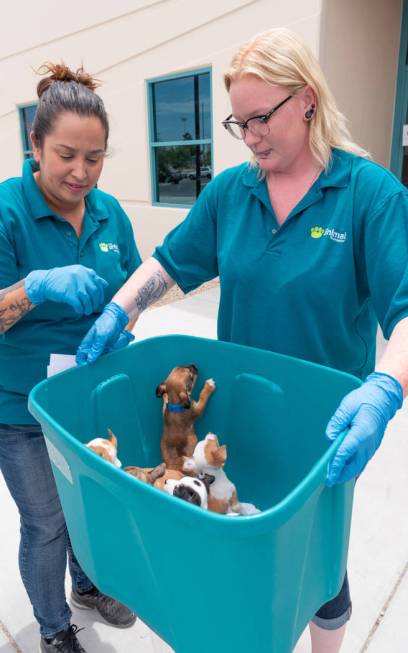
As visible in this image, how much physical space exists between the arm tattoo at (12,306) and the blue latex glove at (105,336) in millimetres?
164

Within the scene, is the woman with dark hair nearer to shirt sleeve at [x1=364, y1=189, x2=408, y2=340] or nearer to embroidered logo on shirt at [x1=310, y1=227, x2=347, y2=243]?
embroidered logo on shirt at [x1=310, y1=227, x2=347, y2=243]

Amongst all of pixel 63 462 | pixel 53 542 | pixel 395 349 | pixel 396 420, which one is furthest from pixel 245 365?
pixel 396 420

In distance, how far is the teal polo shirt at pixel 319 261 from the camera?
3.60ft

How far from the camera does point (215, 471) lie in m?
1.29

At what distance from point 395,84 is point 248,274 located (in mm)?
5358

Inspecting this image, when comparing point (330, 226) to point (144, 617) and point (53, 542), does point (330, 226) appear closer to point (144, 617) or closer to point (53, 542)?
point (144, 617)

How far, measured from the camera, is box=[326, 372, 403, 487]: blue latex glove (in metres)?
0.82

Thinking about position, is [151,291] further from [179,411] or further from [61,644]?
[61,644]

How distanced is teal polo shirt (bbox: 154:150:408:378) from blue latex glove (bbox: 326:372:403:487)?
0.18m

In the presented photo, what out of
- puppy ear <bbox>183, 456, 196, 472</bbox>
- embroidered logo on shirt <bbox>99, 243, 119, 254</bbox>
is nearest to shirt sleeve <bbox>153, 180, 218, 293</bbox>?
embroidered logo on shirt <bbox>99, 243, 119, 254</bbox>

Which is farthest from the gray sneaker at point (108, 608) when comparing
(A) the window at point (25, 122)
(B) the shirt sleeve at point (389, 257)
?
(A) the window at point (25, 122)

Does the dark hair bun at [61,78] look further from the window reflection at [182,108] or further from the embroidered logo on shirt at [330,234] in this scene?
the window reflection at [182,108]

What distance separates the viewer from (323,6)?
4.50 metres

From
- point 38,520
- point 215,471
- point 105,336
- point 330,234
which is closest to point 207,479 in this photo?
point 215,471
